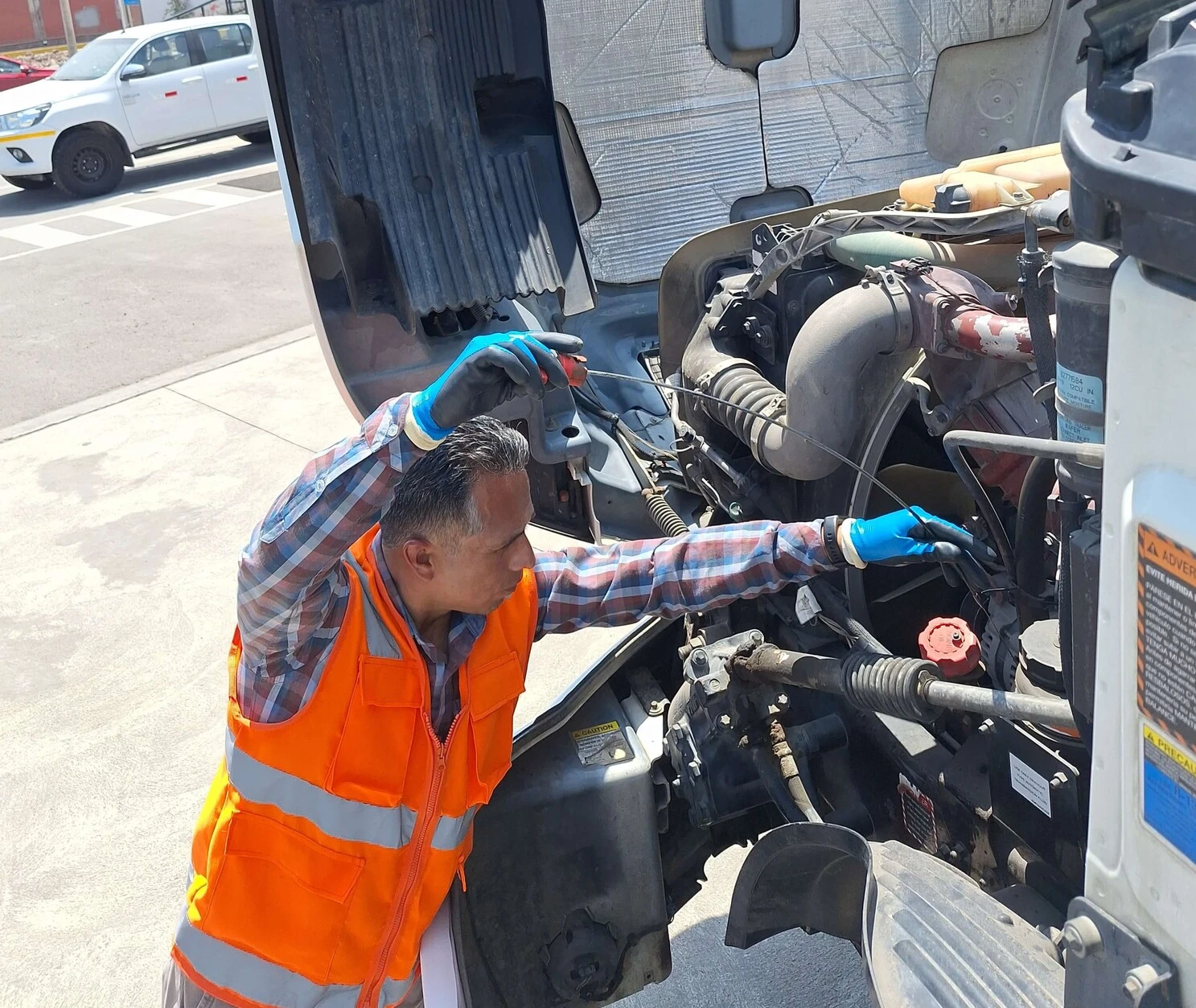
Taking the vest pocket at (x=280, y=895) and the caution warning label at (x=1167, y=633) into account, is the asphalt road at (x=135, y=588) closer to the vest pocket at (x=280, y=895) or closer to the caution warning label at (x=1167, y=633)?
the vest pocket at (x=280, y=895)

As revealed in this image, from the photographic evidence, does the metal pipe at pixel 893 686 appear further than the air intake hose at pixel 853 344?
No

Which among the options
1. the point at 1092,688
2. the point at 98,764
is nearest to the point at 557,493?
the point at 98,764

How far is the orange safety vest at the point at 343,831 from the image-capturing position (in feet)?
5.97

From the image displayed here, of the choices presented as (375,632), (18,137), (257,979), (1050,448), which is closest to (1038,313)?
(1050,448)

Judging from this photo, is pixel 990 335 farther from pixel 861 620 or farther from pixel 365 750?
pixel 365 750

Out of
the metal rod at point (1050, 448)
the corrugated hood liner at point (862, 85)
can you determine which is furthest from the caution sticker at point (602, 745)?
the corrugated hood liner at point (862, 85)

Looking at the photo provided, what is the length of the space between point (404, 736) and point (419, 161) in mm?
1811

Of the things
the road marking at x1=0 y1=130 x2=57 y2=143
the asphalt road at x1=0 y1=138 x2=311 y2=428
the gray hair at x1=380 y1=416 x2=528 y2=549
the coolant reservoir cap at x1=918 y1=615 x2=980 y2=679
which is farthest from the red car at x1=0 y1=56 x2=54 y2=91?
the coolant reservoir cap at x1=918 y1=615 x2=980 y2=679

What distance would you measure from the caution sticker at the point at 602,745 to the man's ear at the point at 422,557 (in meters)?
0.48

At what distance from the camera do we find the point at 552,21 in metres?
3.26

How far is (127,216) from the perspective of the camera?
1015 cm

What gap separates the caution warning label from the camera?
3.25 feet

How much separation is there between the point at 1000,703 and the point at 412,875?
0.97m

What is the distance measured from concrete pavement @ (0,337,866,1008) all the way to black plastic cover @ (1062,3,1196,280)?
200 centimetres
